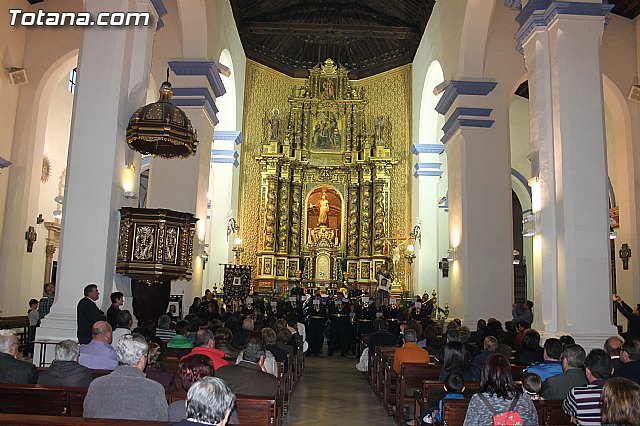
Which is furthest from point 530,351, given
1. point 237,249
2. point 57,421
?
point 237,249

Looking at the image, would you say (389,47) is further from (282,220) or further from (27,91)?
(27,91)

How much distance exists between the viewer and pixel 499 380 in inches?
141

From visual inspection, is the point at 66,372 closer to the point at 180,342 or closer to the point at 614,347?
the point at 180,342

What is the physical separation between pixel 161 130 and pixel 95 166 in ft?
3.00

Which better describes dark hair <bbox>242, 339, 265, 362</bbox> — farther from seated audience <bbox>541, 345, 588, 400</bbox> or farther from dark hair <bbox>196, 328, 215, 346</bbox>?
seated audience <bbox>541, 345, 588, 400</bbox>

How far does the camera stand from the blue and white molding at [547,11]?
797 cm

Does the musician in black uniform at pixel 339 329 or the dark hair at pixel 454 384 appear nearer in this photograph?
the dark hair at pixel 454 384

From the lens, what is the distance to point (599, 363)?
167 inches

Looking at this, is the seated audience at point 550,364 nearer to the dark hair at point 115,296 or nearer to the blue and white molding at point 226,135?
the dark hair at point 115,296

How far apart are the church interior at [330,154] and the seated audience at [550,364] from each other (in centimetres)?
228

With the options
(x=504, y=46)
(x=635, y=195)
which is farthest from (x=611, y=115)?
(x=504, y=46)

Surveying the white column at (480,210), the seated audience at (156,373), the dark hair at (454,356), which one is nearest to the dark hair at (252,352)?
the seated audience at (156,373)

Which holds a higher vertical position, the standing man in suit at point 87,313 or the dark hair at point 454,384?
the standing man in suit at point 87,313

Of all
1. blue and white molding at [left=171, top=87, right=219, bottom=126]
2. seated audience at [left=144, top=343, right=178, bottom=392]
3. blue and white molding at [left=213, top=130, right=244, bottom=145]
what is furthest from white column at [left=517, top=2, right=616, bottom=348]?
blue and white molding at [left=213, top=130, right=244, bottom=145]
